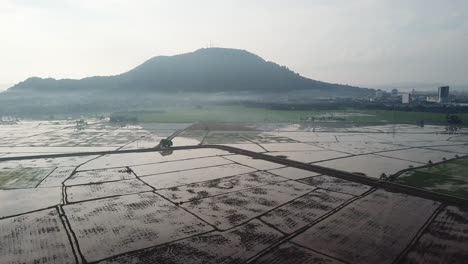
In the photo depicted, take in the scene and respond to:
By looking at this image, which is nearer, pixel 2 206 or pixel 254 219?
pixel 254 219

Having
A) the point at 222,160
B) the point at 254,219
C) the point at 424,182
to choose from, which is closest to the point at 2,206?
the point at 254,219

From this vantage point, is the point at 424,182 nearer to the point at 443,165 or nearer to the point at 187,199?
the point at 443,165

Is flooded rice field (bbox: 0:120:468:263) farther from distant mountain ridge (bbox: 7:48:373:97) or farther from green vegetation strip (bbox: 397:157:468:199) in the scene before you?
distant mountain ridge (bbox: 7:48:373:97)

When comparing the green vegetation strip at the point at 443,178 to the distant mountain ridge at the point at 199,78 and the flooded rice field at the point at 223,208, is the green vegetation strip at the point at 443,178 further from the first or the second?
the distant mountain ridge at the point at 199,78

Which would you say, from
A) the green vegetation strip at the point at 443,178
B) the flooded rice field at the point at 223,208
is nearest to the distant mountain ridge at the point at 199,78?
the flooded rice field at the point at 223,208

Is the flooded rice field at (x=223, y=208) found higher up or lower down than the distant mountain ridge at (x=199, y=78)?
lower down

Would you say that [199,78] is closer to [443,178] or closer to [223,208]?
[443,178]
